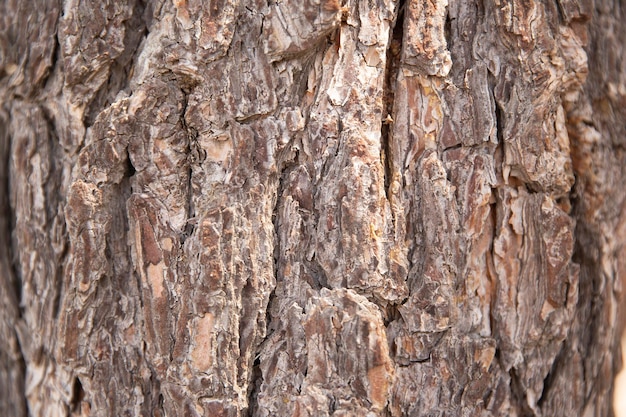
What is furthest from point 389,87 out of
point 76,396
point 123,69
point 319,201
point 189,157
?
point 76,396

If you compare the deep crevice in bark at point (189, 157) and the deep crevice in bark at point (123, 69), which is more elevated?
the deep crevice in bark at point (123, 69)

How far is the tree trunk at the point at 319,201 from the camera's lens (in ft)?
3.14

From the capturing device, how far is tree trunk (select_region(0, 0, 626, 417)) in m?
0.96

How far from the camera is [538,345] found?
1.04 meters

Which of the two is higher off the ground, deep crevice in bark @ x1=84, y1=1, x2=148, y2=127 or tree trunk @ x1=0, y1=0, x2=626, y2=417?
deep crevice in bark @ x1=84, y1=1, x2=148, y2=127

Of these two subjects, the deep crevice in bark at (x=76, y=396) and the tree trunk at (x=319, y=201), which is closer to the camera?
the tree trunk at (x=319, y=201)

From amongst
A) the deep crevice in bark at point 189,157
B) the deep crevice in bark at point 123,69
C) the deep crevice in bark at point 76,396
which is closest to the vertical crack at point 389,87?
the deep crevice in bark at point 189,157

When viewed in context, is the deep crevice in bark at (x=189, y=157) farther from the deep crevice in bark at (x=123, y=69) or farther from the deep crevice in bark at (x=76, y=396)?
the deep crevice in bark at (x=76, y=396)

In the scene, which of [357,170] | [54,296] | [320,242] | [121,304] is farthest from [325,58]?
[54,296]

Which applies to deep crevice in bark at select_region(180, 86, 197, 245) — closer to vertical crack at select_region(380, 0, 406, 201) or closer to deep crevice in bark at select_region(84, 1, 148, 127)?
deep crevice in bark at select_region(84, 1, 148, 127)

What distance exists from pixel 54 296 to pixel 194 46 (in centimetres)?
58

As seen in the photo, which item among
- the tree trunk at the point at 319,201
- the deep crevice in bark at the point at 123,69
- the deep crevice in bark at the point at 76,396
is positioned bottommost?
the deep crevice in bark at the point at 76,396

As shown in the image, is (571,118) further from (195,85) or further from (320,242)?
(195,85)

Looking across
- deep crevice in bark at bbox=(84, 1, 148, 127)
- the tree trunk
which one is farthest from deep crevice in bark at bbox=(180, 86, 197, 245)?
deep crevice in bark at bbox=(84, 1, 148, 127)
